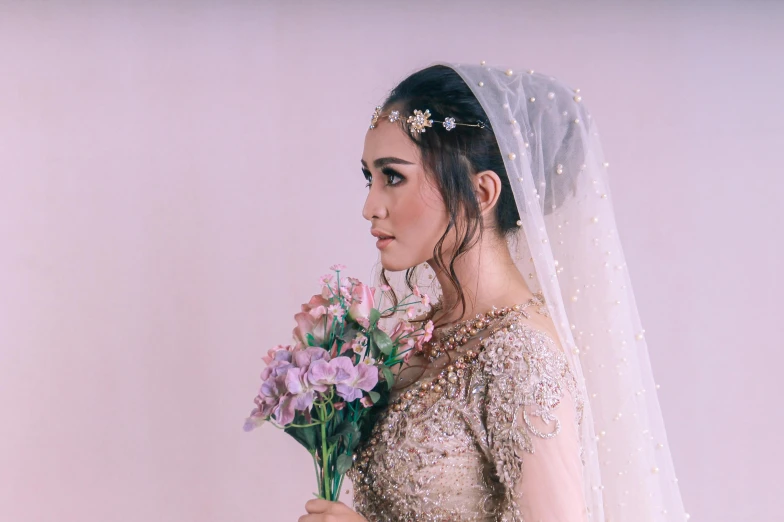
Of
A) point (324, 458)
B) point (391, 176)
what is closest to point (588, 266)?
point (391, 176)

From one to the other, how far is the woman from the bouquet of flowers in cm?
7

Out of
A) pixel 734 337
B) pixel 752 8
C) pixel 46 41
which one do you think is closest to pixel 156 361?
pixel 46 41

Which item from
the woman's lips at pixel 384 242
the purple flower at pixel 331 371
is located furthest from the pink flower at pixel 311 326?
the woman's lips at pixel 384 242

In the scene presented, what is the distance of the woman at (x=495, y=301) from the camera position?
1.54m

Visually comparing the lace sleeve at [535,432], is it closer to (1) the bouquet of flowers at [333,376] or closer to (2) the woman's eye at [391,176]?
(1) the bouquet of flowers at [333,376]

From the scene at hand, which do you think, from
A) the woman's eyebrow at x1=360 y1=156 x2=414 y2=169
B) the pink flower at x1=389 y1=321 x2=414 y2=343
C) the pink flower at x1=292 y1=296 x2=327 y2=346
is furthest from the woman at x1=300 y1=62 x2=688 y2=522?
the pink flower at x1=292 y1=296 x2=327 y2=346

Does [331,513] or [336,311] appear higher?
[336,311]

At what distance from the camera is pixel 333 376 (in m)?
1.50

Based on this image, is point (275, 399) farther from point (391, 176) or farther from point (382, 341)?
point (391, 176)

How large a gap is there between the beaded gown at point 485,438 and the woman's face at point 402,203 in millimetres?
206

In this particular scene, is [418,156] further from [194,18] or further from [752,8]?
[752,8]

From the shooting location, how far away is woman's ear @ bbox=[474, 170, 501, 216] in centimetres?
170

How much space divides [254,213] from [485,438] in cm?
143

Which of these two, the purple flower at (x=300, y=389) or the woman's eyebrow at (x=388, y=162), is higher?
the woman's eyebrow at (x=388, y=162)
